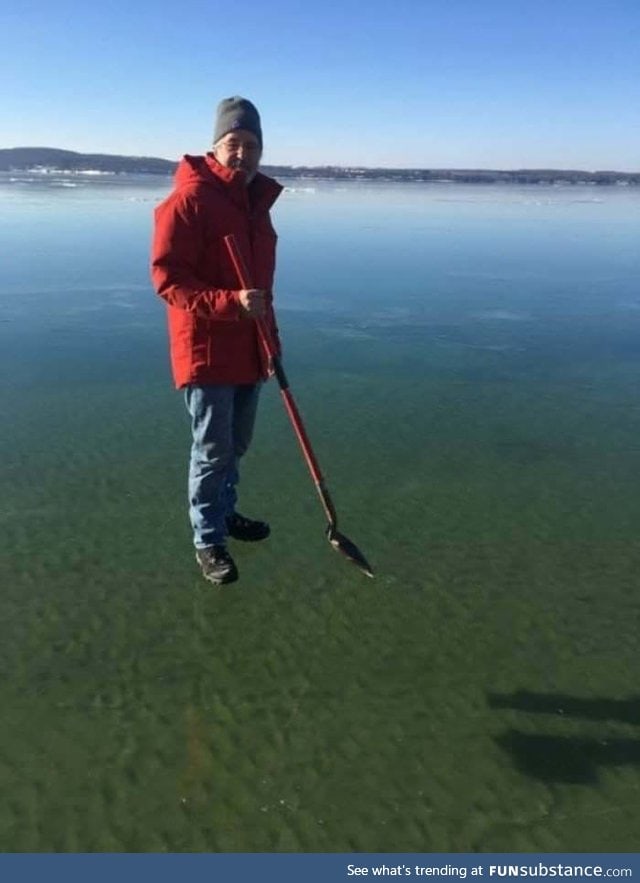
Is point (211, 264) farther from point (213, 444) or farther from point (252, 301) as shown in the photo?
point (213, 444)

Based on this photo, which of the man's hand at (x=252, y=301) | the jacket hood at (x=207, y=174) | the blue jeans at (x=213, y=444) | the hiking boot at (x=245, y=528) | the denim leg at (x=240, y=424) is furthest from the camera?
the hiking boot at (x=245, y=528)

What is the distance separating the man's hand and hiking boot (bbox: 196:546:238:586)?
4.13 feet

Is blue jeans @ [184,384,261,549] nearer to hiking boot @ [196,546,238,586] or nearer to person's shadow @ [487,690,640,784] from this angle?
hiking boot @ [196,546,238,586]

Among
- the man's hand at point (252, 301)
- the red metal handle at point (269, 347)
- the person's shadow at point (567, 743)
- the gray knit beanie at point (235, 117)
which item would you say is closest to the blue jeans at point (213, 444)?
the red metal handle at point (269, 347)

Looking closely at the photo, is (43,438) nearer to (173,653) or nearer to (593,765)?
(173,653)

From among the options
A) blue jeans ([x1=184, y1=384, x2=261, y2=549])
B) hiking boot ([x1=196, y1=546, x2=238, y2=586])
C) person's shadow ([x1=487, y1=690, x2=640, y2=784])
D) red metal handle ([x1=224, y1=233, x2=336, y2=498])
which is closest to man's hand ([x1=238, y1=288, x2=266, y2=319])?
red metal handle ([x1=224, y1=233, x2=336, y2=498])

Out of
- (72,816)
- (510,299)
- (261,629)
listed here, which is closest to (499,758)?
(261,629)

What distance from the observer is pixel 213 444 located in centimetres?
401

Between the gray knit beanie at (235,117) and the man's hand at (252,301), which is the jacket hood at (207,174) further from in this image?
the man's hand at (252,301)

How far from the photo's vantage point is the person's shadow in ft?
9.71

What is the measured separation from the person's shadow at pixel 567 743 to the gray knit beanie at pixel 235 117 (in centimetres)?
273

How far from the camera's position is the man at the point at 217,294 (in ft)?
11.9

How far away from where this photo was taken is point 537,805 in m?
2.80

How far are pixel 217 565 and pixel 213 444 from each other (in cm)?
61
